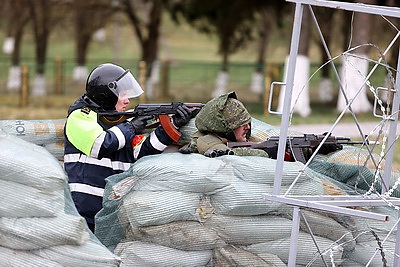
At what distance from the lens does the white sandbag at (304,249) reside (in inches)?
189

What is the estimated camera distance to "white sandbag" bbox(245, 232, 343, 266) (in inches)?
189

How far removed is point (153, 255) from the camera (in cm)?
464

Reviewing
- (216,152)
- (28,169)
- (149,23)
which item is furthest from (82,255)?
(149,23)

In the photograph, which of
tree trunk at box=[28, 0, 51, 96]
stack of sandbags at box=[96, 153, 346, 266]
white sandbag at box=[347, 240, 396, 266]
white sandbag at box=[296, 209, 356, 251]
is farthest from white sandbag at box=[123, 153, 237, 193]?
tree trunk at box=[28, 0, 51, 96]

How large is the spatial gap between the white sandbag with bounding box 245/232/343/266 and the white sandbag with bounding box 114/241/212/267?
334mm

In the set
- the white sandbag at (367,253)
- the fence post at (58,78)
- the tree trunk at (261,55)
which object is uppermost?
the white sandbag at (367,253)

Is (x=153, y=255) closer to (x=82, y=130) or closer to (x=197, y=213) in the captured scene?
(x=197, y=213)

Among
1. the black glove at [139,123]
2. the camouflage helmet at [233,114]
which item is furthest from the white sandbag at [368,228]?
the black glove at [139,123]

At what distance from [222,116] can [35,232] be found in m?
1.54

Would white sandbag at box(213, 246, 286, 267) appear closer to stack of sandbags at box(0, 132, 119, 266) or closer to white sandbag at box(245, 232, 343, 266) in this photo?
white sandbag at box(245, 232, 343, 266)

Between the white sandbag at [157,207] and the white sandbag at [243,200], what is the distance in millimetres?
136

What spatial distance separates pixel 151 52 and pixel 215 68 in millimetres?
2367

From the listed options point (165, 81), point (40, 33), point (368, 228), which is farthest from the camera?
point (40, 33)

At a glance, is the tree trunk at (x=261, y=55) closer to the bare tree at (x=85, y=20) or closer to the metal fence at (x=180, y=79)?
the metal fence at (x=180, y=79)
